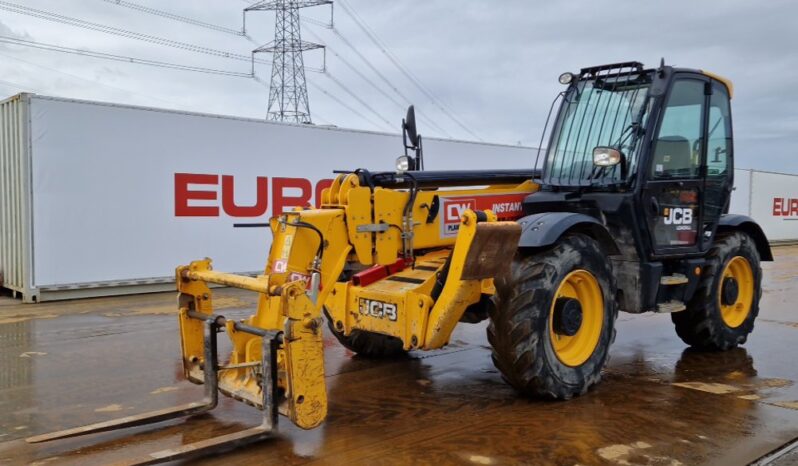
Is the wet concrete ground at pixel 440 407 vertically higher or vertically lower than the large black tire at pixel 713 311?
lower

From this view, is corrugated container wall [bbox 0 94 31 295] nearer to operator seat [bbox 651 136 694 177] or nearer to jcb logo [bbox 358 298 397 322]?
jcb logo [bbox 358 298 397 322]

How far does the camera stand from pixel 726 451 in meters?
4.15

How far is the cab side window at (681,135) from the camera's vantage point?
5.96 m

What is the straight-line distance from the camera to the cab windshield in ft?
19.4

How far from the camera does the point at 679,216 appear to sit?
6199mm

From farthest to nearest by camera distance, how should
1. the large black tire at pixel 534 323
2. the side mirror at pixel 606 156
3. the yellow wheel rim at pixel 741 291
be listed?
the yellow wheel rim at pixel 741 291
the side mirror at pixel 606 156
the large black tire at pixel 534 323

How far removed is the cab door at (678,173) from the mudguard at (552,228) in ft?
1.86

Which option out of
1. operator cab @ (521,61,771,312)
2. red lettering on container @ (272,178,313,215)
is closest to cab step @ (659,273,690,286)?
operator cab @ (521,61,771,312)

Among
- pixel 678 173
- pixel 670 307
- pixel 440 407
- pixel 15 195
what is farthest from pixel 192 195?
pixel 670 307

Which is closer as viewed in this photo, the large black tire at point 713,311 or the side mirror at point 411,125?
the side mirror at point 411,125

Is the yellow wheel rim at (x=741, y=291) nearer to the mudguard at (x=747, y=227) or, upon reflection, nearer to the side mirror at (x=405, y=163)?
the mudguard at (x=747, y=227)

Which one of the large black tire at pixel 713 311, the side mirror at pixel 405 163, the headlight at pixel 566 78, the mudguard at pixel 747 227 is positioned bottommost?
the large black tire at pixel 713 311

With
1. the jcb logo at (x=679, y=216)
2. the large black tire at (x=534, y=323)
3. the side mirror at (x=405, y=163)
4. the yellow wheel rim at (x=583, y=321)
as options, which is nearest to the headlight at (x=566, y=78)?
the jcb logo at (x=679, y=216)

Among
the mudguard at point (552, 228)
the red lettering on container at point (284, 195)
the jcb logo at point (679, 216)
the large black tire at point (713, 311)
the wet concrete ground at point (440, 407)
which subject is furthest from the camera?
the red lettering on container at point (284, 195)
